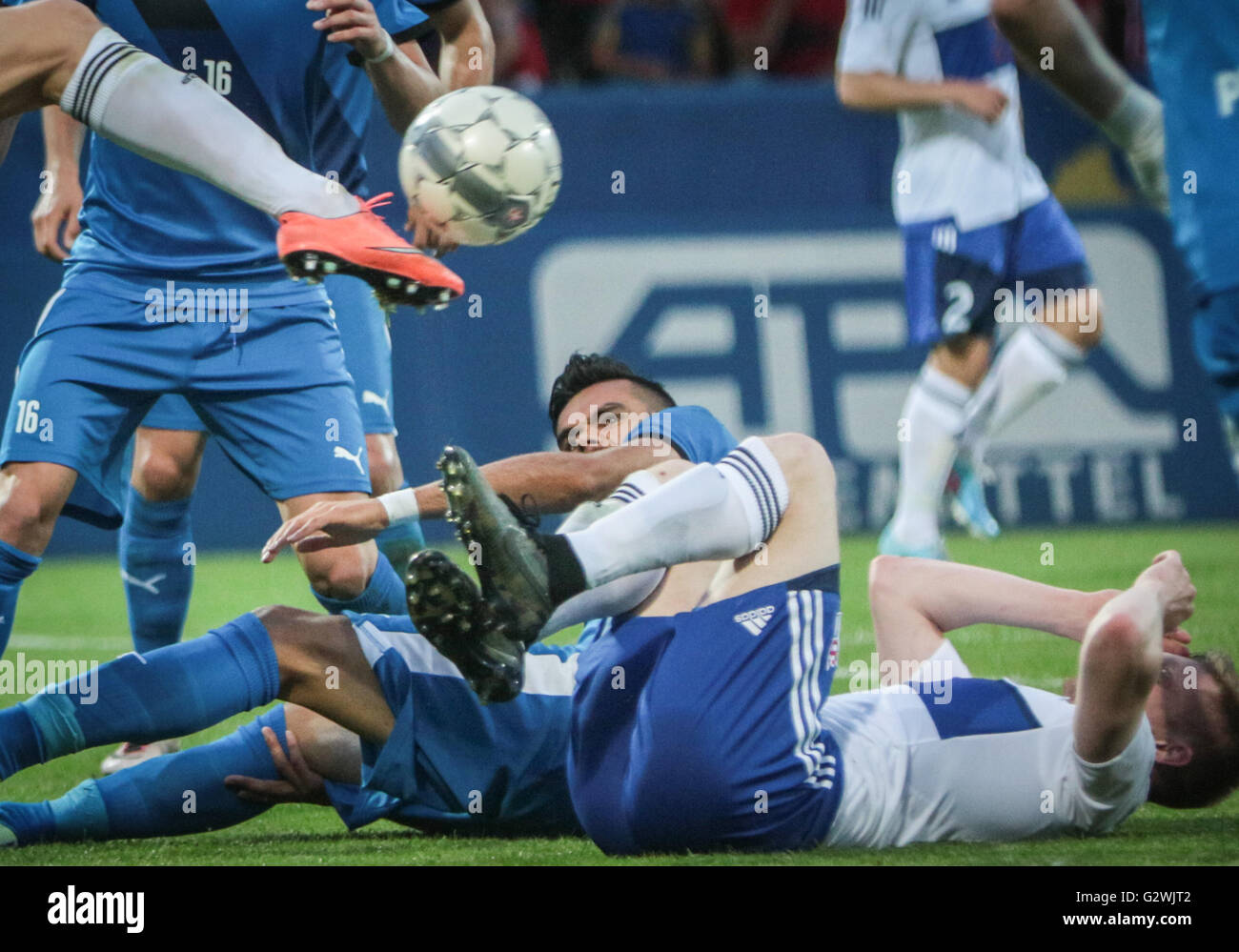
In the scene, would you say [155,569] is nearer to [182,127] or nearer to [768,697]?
[182,127]

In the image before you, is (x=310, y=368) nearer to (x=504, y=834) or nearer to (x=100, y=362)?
(x=100, y=362)

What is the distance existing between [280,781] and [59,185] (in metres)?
1.48

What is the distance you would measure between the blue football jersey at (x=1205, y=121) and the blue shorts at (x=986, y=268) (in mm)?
2402

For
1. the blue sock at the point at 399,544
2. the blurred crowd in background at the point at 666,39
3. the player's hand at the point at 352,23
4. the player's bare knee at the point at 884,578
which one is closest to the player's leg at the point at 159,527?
the blue sock at the point at 399,544

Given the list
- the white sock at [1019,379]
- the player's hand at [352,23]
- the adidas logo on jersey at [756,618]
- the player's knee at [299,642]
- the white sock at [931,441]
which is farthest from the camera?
the white sock at [1019,379]

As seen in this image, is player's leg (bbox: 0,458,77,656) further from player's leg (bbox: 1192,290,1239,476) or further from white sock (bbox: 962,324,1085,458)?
white sock (bbox: 962,324,1085,458)

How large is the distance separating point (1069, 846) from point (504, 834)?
943mm

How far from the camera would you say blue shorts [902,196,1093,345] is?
16.8ft

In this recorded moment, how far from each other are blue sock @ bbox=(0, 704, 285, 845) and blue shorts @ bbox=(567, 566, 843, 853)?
579 millimetres

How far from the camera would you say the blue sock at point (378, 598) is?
11.0 ft

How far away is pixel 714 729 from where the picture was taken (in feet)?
7.91

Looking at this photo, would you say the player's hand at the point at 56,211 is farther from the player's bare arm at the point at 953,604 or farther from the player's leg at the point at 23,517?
the player's bare arm at the point at 953,604

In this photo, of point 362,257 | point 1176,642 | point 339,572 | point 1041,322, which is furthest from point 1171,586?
point 1041,322
